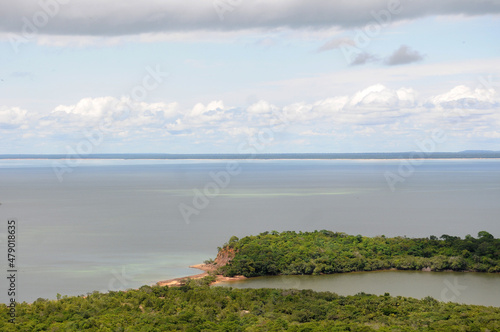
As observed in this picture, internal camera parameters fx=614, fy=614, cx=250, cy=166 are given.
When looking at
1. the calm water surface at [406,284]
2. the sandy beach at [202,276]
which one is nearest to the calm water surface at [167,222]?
the sandy beach at [202,276]

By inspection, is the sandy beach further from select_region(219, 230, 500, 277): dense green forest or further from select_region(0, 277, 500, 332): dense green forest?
select_region(0, 277, 500, 332): dense green forest

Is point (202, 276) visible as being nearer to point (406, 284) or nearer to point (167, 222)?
point (406, 284)

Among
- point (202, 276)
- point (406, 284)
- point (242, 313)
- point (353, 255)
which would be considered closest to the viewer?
point (242, 313)

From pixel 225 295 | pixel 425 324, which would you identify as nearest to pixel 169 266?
pixel 225 295

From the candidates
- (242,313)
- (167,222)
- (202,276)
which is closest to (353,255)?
(202,276)

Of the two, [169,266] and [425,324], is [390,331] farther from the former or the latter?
[169,266]

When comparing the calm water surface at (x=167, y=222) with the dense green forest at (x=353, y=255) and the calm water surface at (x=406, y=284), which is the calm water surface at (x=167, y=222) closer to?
the dense green forest at (x=353, y=255)

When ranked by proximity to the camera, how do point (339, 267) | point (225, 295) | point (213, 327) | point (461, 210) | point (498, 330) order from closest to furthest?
point (498, 330) → point (213, 327) → point (225, 295) → point (339, 267) → point (461, 210)

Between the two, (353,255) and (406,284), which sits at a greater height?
(353,255)
